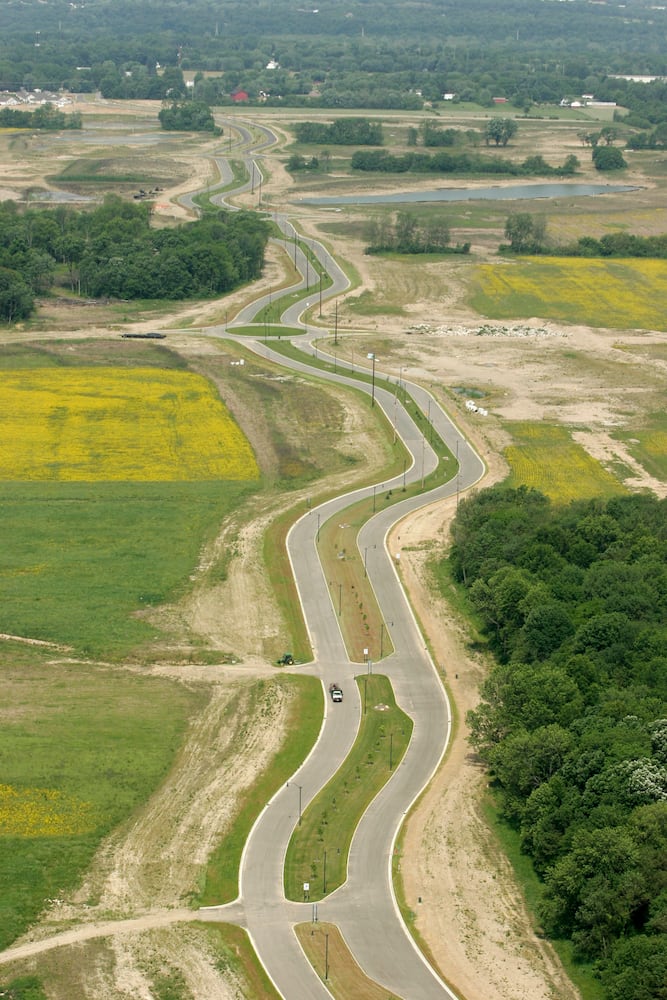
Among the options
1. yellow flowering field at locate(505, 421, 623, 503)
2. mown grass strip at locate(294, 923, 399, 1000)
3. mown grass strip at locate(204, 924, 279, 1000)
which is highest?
yellow flowering field at locate(505, 421, 623, 503)

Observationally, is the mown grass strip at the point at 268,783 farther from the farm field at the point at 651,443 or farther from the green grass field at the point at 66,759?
the farm field at the point at 651,443

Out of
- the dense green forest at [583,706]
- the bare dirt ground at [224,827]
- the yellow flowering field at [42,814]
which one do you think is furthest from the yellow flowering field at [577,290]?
the yellow flowering field at [42,814]

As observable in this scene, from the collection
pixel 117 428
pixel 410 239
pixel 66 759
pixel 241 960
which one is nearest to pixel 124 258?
pixel 410 239

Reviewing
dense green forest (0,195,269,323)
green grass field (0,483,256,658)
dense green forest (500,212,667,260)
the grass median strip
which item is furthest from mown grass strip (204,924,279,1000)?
dense green forest (500,212,667,260)

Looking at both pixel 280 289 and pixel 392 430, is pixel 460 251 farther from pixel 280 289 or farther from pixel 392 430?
pixel 392 430

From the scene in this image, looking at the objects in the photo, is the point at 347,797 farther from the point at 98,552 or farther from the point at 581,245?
the point at 581,245

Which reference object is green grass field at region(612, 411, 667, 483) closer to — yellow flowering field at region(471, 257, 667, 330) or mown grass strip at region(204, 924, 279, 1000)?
yellow flowering field at region(471, 257, 667, 330)

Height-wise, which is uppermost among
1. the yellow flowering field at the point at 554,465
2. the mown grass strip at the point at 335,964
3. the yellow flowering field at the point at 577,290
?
the yellow flowering field at the point at 577,290

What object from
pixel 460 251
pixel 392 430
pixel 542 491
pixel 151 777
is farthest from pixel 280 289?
pixel 151 777
